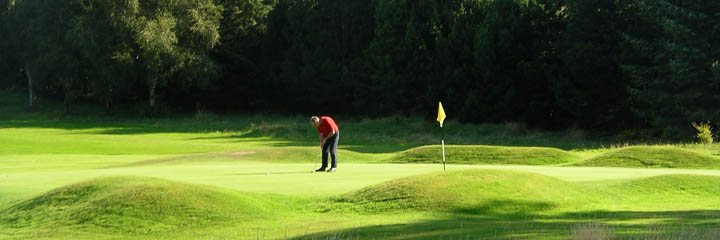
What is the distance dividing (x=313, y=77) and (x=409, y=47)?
11906 mm

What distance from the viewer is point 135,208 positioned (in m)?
13.0

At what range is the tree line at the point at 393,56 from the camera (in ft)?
139

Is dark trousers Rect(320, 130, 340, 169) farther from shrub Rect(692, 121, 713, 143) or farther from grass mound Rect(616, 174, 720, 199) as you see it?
shrub Rect(692, 121, 713, 143)

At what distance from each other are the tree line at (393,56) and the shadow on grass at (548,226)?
29.7 metres

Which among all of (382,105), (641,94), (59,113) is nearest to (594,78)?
(641,94)

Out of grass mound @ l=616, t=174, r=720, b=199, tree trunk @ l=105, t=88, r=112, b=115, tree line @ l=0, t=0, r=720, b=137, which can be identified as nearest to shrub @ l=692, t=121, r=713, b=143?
tree line @ l=0, t=0, r=720, b=137

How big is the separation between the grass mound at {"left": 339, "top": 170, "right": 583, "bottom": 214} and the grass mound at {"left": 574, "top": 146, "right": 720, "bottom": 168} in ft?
32.6

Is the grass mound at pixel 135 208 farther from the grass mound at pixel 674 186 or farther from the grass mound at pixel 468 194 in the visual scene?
the grass mound at pixel 674 186

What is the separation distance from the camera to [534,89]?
4844cm

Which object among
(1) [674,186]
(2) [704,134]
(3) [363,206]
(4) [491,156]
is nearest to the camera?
(3) [363,206]

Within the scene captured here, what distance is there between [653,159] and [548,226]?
14.6 metres

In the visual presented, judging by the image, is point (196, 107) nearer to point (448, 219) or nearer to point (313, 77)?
→ point (313, 77)

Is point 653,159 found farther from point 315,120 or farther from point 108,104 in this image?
point 108,104

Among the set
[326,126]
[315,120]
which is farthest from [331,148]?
[315,120]
